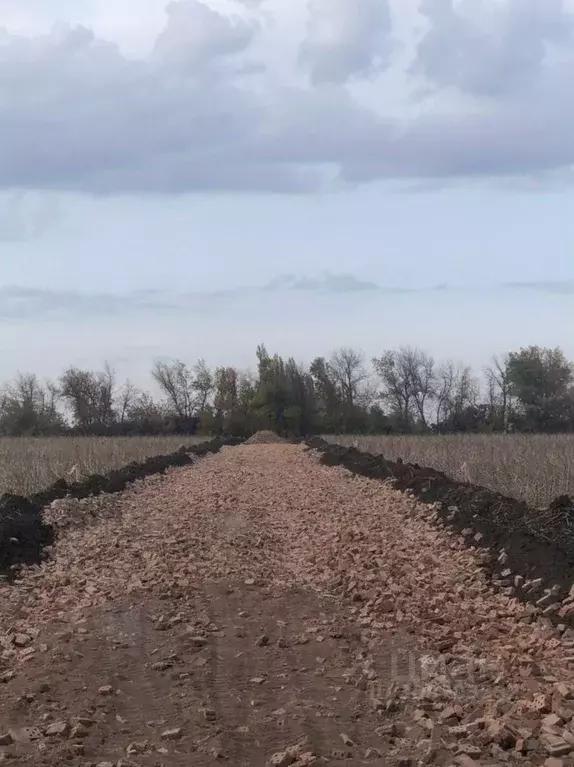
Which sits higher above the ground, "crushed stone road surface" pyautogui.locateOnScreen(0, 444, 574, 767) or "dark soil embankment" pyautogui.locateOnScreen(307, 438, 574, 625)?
"dark soil embankment" pyautogui.locateOnScreen(307, 438, 574, 625)

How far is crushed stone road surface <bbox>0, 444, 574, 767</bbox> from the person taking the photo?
14.0 ft

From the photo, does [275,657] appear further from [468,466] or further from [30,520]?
[468,466]

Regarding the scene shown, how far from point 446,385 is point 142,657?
76.5 m

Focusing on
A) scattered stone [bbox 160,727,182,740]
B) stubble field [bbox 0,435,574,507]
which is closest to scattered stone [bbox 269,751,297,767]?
scattered stone [bbox 160,727,182,740]

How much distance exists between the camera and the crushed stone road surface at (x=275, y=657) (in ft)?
14.0

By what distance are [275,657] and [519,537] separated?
3.88 meters

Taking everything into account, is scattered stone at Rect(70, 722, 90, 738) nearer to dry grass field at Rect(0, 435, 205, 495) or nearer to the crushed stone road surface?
the crushed stone road surface

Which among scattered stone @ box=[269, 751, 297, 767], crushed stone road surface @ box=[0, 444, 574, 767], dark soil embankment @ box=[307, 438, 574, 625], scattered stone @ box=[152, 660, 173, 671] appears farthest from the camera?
dark soil embankment @ box=[307, 438, 574, 625]

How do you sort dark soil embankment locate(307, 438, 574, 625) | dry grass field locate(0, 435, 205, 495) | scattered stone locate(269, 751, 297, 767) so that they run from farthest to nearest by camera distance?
dry grass field locate(0, 435, 205, 495) < dark soil embankment locate(307, 438, 574, 625) < scattered stone locate(269, 751, 297, 767)

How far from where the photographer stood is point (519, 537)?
8.67m

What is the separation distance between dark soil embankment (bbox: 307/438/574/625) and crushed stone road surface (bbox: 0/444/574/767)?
0.76ft

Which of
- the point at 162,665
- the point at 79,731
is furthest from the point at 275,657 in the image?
the point at 79,731

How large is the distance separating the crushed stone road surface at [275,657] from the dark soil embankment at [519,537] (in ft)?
A: 0.76

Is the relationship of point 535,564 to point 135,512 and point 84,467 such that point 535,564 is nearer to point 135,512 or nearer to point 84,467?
point 135,512
